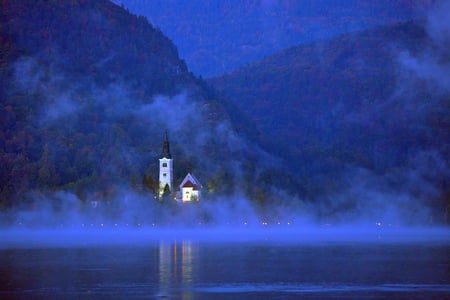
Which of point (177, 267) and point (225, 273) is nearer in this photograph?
point (225, 273)

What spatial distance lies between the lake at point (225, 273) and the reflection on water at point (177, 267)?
3.0 inches

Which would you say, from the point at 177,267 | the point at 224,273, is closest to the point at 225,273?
the point at 224,273

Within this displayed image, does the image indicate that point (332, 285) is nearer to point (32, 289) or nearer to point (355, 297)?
point (355, 297)

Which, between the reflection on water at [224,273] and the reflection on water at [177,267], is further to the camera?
the reflection on water at [177,267]

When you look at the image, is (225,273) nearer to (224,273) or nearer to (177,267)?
(224,273)

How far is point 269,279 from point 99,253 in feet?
132

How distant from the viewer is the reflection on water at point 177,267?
2882 inches

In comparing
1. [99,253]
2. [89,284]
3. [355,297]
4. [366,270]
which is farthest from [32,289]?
[99,253]

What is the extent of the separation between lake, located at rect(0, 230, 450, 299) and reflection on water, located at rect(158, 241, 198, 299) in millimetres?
77

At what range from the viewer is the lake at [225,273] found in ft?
225

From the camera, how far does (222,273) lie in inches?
3351

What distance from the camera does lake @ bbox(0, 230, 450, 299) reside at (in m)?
68.4

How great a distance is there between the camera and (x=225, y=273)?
8525 cm

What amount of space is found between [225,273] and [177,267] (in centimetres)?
740
